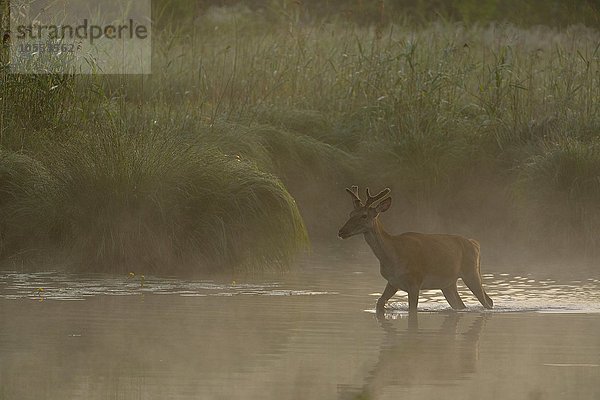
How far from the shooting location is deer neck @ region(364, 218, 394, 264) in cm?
1283

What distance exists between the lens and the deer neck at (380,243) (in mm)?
12828

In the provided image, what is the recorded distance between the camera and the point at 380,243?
12.9 meters

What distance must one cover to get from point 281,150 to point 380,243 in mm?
4920

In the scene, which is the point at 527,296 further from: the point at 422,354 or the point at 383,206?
the point at 422,354

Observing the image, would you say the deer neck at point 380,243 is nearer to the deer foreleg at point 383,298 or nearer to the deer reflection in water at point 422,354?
the deer foreleg at point 383,298

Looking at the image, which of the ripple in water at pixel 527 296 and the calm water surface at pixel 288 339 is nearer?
the calm water surface at pixel 288 339

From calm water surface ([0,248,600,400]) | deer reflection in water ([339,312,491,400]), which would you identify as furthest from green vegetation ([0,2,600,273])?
deer reflection in water ([339,312,491,400])

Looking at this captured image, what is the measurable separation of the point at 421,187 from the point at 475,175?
0.68 metres

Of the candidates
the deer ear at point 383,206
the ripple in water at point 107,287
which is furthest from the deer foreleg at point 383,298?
the ripple in water at point 107,287

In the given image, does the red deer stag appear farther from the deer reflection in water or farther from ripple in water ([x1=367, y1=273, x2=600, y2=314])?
the deer reflection in water

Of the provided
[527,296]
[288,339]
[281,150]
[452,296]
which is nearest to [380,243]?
[452,296]

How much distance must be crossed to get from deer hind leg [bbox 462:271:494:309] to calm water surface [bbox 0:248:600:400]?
149 millimetres

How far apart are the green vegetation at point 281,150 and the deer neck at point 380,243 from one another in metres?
1.69

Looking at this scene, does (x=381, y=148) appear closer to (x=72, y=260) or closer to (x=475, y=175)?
(x=475, y=175)
